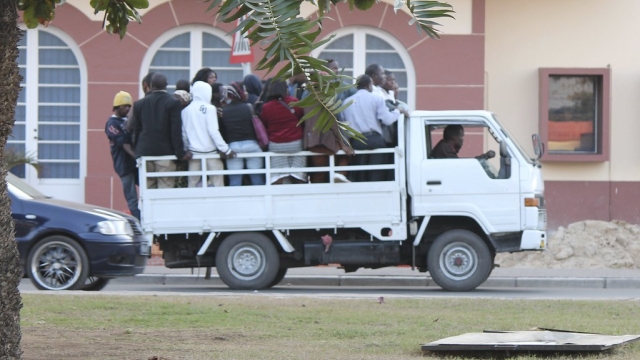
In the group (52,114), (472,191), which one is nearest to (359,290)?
(472,191)

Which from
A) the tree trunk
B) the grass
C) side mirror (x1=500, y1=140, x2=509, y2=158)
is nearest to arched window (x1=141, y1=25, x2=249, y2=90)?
side mirror (x1=500, y1=140, x2=509, y2=158)

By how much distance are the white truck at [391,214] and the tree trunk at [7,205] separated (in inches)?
319

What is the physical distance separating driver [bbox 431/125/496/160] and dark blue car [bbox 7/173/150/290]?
12.3ft

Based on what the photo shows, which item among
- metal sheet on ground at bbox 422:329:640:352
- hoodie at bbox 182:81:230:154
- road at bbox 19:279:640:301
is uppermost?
hoodie at bbox 182:81:230:154

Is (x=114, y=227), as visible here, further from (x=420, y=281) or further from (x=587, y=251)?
(x=587, y=251)

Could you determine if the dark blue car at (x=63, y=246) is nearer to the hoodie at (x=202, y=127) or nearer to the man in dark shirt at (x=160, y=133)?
the man in dark shirt at (x=160, y=133)

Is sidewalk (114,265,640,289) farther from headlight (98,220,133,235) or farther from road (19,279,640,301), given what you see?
headlight (98,220,133,235)

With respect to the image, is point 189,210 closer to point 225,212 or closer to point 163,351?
point 225,212

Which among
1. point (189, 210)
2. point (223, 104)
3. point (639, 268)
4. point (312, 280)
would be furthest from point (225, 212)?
point (639, 268)

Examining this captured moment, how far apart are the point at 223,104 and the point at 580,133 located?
9261 millimetres

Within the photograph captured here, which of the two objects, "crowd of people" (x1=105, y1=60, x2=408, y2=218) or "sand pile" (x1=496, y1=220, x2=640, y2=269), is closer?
"crowd of people" (x1=105, y1=60, x2=408, y2=218)

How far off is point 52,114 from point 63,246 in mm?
8350

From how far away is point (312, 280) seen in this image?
50.2 feet

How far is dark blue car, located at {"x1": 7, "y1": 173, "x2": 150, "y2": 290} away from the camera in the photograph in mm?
12188
